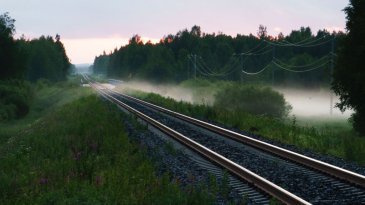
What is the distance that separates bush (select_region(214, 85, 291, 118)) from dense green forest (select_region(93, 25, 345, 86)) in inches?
1482

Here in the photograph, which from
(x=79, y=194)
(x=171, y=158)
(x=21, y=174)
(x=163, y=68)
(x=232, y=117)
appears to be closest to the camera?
(x=79, y=194)

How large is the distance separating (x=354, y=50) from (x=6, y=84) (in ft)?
164

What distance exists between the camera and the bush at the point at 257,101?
1444 inches

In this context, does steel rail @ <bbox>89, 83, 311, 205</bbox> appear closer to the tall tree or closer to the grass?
the grass

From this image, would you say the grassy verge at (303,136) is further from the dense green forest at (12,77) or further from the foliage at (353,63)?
the dense green forest at (12,77)

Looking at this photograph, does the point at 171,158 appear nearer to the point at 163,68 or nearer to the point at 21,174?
the point at 21,174

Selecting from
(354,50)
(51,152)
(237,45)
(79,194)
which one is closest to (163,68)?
(237,45)

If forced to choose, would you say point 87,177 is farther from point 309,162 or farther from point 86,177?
point 309,162

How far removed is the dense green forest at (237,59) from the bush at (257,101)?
1482 inches

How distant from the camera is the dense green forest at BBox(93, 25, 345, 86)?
92.4m

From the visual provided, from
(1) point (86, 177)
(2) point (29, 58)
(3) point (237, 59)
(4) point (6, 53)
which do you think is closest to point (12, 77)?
(4) point (6, 53)

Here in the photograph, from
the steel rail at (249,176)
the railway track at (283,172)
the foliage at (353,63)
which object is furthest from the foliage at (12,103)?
the steel rail at (249,176)

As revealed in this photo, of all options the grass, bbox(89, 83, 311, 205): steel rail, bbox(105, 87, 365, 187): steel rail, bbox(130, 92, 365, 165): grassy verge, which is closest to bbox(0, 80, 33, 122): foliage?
bbox(130, 92, 365, 165): grassy verge

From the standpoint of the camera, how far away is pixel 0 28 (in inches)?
2660
